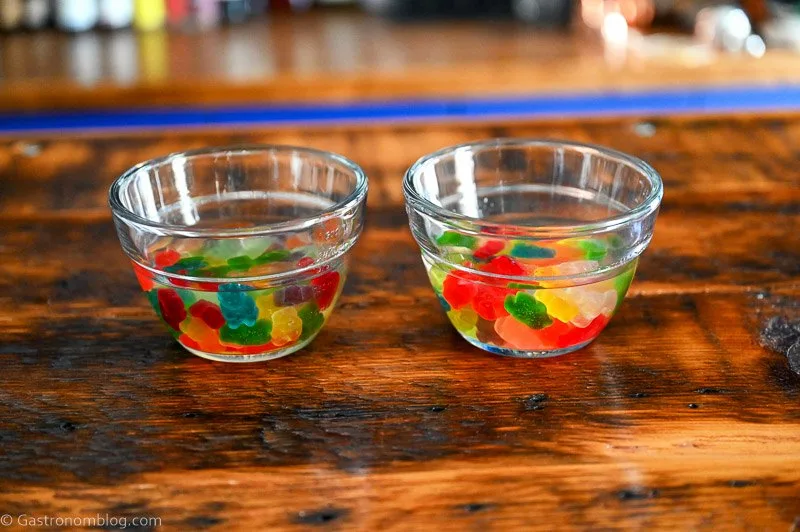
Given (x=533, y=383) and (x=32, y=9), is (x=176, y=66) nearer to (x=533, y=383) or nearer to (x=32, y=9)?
(x=32, y=9)

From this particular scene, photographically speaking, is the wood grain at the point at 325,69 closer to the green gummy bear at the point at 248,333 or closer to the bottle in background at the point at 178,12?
the bottle in background at the point at 178,12

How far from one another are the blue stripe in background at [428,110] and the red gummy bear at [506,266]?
1275 millimetres

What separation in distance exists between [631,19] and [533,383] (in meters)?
1.83

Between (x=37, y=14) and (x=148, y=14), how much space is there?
27cm

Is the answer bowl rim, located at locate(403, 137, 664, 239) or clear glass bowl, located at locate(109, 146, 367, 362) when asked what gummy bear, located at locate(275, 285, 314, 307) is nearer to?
clear glass bowl, located at locate(109, 146, 367, 362)

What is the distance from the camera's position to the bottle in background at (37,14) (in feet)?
7.48

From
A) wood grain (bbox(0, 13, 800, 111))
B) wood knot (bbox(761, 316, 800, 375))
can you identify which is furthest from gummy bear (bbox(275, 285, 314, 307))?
wood grain (bbox(0, 13, 800, 111))

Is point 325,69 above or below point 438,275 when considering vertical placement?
below

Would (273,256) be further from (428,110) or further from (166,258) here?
(428,110)

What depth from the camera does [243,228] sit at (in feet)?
2.19

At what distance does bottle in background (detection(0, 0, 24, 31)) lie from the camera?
227cm

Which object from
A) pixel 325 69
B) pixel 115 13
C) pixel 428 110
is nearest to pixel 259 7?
pixel 115 13

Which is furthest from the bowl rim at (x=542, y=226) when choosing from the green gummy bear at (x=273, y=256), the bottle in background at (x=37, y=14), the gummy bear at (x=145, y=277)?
the bottle in background at (x=37, y=14)

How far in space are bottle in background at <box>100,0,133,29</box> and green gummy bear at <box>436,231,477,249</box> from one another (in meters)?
1.80
